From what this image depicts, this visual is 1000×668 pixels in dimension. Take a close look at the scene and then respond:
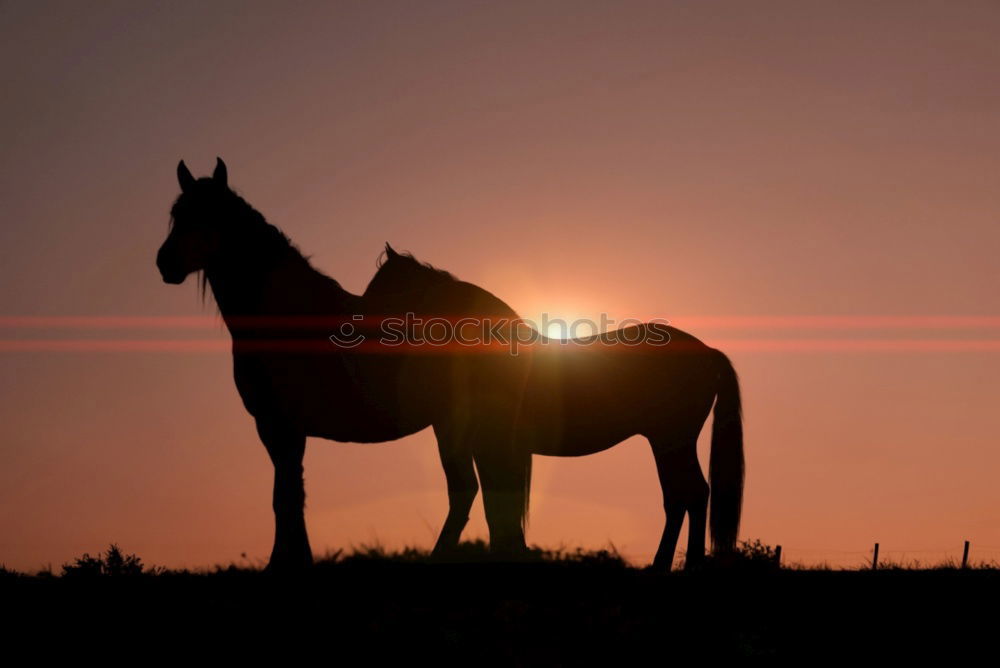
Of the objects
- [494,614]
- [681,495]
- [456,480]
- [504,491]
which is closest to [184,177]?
[456,480]

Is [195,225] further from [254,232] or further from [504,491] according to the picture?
[504,491]

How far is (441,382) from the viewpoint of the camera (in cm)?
1232

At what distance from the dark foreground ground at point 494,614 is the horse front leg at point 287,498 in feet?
1.22

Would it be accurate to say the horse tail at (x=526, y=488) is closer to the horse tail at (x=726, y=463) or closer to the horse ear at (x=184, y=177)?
the horse tail at (x=726, y=463)

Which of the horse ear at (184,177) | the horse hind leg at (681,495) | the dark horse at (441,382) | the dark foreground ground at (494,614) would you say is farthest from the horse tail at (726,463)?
the horse ear at (184,177)

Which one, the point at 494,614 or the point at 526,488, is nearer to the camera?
the point at 494,614

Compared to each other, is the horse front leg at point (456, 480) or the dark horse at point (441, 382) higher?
the dark horse at point (441, 382)

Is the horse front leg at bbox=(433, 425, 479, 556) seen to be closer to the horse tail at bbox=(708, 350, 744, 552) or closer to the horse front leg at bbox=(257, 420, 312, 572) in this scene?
the horse front leg at bbox=(257, 420, 312, 572)

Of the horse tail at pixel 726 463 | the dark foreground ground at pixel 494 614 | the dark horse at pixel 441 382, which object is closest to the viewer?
the dark foreground ground at pixel 494 614

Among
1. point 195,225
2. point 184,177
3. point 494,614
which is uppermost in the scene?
point 184,177

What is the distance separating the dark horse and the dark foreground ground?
1.28 metres

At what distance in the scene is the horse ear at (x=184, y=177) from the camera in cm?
1153

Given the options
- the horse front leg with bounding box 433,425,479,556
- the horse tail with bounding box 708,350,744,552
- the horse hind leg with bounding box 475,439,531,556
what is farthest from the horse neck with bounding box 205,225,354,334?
the horse tail with bounding box 708,350,744,552

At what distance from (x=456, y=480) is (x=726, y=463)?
11.7 feet
